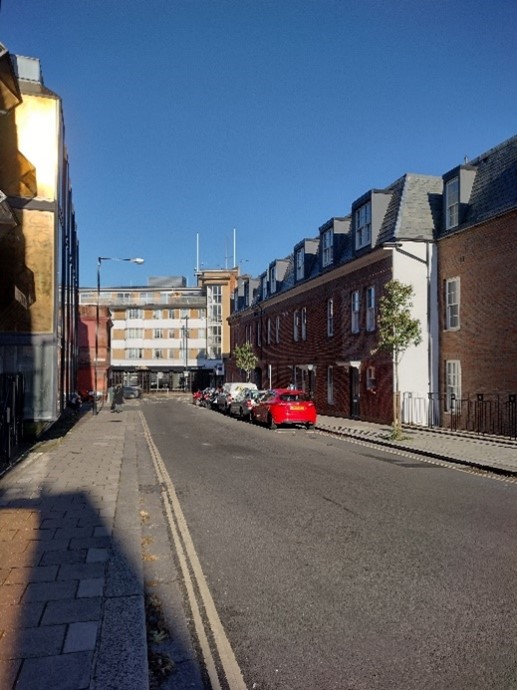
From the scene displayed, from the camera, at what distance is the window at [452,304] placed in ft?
68.7

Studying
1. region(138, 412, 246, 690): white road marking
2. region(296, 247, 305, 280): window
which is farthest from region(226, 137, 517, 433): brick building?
region(138, 412, 246, 690): white road marking

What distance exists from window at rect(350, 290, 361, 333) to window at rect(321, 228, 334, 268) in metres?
3.69

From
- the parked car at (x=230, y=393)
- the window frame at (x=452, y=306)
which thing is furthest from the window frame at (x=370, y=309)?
the parked car at (x=230, y=393)

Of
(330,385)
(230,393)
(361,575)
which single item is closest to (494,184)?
(330,385)

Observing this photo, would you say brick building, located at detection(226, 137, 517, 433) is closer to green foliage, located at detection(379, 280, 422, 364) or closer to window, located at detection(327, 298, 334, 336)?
window, located at detection(327, 298, 334, 336)

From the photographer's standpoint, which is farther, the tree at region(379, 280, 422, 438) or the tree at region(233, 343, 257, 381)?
the tree at region(233, 343, 257, 381)

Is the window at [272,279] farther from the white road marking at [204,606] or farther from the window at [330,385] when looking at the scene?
the white road marking at [204,606]

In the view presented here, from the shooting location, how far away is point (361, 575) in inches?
212

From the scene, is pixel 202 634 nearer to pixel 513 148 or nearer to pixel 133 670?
pixel 133 670

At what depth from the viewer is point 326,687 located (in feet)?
11.2

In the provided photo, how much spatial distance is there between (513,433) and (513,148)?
9.56m

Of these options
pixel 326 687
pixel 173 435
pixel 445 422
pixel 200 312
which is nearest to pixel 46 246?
pixel 173 435

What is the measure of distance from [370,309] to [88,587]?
2115 cm

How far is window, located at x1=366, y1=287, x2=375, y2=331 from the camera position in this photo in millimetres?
24531
